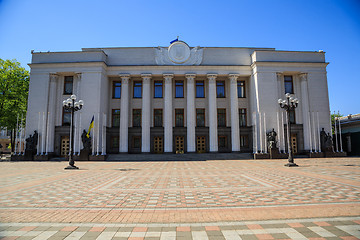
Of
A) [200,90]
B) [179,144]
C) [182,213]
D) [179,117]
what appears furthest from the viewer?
[200,90]

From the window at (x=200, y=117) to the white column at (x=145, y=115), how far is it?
687 cm

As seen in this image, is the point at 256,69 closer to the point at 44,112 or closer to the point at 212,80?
the point at 212,80

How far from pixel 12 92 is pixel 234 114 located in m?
31.4

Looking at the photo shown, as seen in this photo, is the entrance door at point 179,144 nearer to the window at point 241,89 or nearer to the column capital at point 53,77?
the window at point 241,89

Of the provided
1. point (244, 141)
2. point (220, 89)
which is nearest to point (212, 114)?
point (220, 89)

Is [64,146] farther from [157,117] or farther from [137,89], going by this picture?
[157,117]

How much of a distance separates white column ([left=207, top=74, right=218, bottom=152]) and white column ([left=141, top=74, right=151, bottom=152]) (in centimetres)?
838

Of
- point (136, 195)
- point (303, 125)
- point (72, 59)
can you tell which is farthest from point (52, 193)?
point (303, 125)

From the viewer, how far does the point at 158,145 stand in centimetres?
2920

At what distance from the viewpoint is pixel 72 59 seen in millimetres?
28391

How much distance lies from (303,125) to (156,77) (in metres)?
21.2

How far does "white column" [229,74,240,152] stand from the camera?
2784 centimetres

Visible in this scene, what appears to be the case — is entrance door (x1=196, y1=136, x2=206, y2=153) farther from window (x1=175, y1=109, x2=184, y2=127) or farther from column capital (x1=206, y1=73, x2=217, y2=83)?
column capital (x1=206, y1=73, x2=217, y2=83)

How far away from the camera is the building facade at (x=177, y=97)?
27234 millimetres
